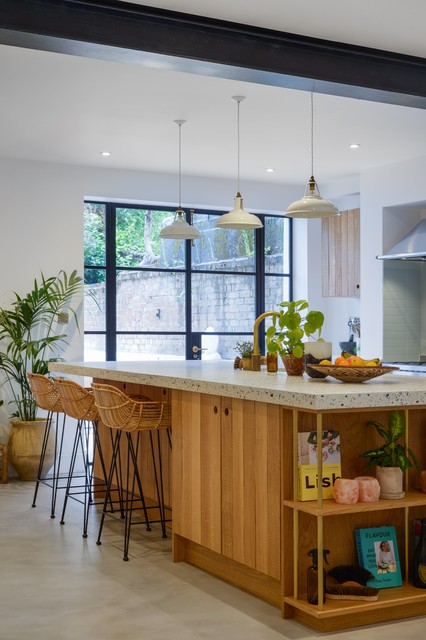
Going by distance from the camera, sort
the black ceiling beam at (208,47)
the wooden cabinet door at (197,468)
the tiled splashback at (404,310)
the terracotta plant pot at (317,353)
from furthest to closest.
Result: 1. the tiled splashback at (404,310)
2. the terracotta plant pot at (317,353)
3. the wooden cabinet door at (197,468)
4. the black ceiling beam at (208,47)

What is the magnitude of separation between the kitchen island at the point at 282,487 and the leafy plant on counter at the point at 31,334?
307 centimetres

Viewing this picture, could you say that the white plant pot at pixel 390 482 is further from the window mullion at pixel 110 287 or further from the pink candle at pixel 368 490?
the window mullion at pixel 110 287

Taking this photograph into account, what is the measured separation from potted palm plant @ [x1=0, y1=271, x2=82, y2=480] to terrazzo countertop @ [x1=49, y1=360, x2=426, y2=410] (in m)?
2.31

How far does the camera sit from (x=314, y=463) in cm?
348

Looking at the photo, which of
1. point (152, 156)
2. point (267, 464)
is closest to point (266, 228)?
point (152, 156)

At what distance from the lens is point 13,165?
7551 mm

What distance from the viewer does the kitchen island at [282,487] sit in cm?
340

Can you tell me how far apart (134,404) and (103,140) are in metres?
3.01

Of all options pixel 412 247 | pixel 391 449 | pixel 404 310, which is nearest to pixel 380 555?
pixel 391 449

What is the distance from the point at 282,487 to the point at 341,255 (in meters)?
5.46

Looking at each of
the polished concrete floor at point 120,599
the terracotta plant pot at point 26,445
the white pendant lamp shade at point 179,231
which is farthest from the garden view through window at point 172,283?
the polished concrete floor at point 120,599

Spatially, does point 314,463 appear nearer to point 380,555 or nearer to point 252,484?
point 252,484

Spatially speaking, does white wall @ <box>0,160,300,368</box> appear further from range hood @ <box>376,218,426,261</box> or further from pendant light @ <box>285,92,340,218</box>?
pendant light @ <box>285,92,340,218</box>

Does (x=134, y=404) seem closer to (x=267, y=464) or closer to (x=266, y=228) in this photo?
(x=267, y=464)
